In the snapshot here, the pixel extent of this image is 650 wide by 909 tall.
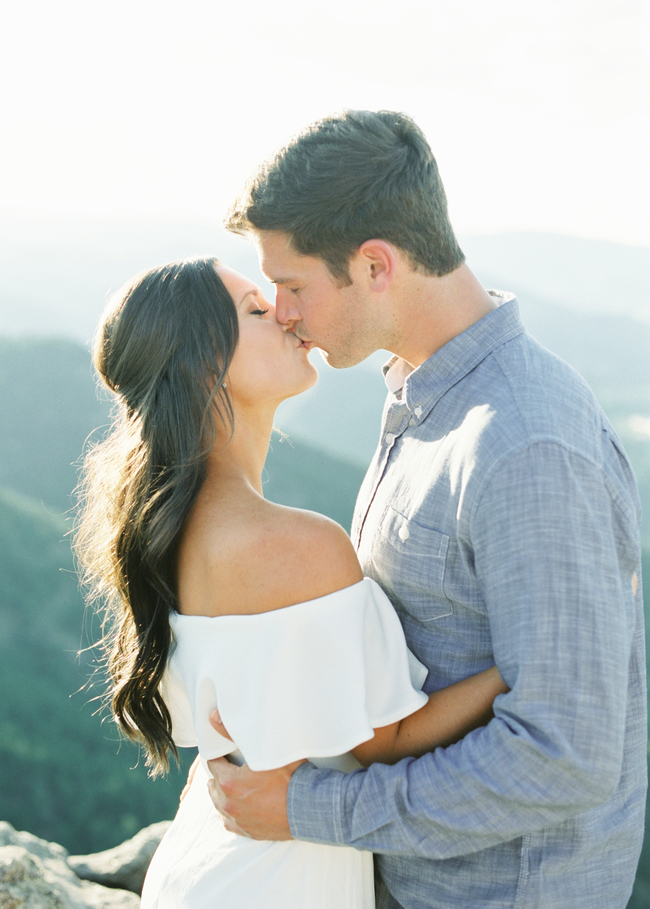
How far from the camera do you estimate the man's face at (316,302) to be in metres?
2.20

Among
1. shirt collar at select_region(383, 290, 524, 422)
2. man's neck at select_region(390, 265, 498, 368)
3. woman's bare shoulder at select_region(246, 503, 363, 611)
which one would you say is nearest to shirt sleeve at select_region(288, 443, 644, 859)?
woman's bare shoulder at select_region(246, 503, 363, 611)

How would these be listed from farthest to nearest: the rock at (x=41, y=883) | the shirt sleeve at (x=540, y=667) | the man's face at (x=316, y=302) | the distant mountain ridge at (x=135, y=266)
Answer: the distant mountain ridge at (x=135, y=266) < the rock at (x=41, y=883) < the man's face at (x=316, y=302) < the shirt sleeve at (x=540, y=667)

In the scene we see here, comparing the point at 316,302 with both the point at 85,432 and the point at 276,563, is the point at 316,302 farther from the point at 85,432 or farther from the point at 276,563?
the point at 85,432

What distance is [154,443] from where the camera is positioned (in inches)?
84.0

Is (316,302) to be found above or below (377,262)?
below

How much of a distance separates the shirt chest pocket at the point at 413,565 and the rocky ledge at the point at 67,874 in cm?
169

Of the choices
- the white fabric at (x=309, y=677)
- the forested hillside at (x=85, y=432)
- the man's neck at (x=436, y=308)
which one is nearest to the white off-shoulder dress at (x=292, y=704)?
the white fabric at (x=309, y=677)

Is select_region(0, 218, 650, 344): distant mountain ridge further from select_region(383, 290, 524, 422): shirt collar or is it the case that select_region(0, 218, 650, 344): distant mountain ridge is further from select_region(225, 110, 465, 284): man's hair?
select_region(383, 290, 524, 422): shirt collar

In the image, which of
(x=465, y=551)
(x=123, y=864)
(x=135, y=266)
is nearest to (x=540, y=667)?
(x=465, y=551)

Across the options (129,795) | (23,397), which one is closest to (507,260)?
(23,397)

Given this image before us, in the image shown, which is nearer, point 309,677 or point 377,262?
point 309,677

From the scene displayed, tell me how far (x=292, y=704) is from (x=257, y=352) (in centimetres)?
107

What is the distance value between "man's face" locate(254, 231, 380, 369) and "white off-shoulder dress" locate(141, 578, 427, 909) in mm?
829

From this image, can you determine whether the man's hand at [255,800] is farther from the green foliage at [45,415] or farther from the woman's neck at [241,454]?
the green foliage at [45,415]
